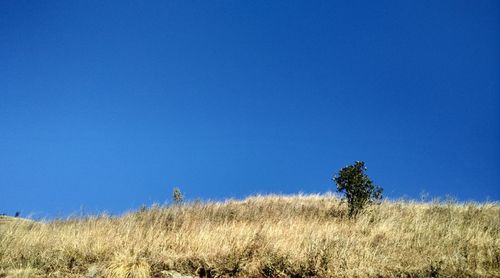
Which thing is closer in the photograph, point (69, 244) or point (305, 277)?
point (305, 277)

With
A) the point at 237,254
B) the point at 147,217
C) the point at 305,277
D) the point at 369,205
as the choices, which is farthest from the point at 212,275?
the point at 369,205

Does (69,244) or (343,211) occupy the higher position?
(343,211)

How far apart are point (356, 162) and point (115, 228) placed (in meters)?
8.06

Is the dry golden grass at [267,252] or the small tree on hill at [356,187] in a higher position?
the small tree on hill at [356,187]

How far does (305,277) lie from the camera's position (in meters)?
6.80

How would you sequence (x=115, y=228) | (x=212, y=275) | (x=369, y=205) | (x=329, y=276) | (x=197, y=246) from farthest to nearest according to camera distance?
1. (x=369, y=205)
2. (x=115, y=228)
3. (x=197, y=246)
4. (x=212, y=275)
5. (x=329, y=276)

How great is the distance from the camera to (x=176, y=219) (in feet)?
38.1

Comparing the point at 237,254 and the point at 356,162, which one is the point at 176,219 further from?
the point at 356,162

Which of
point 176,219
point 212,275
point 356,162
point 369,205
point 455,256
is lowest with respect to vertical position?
point 212,275

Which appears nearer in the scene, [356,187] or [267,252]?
[267,252]

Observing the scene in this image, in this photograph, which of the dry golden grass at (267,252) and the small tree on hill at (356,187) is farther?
the small tree on hill at (356,187)

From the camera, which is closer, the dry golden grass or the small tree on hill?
the dry golden grass

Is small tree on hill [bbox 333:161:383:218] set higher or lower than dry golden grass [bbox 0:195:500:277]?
Result: higher

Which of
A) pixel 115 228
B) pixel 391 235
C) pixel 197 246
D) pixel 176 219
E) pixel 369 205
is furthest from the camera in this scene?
pixel 369 205
